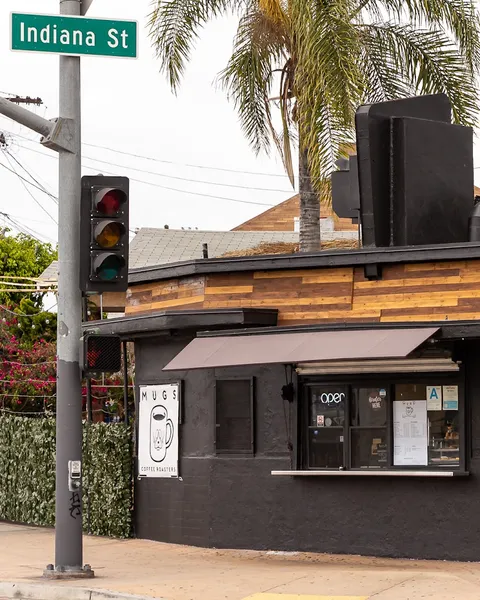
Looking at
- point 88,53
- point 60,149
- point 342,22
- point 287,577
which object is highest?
point 342,22

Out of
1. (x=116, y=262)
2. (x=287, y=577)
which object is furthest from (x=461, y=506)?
(x=116, y=262)

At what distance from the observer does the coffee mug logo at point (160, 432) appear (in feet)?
58.9

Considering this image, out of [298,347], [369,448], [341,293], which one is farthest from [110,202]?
[369,448]

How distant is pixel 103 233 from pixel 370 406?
178 inches

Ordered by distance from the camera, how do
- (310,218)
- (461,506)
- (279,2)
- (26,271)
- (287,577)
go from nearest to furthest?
(287,577), (461,506), (279,2), (310,218), (26,271)

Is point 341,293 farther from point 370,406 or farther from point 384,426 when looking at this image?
point 384,426

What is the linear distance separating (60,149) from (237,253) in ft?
61.4

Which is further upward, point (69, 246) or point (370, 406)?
point (69, 246)

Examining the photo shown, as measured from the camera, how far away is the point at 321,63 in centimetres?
2148

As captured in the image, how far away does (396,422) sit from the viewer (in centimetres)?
1591

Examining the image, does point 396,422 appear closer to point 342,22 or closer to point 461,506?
point 461,506

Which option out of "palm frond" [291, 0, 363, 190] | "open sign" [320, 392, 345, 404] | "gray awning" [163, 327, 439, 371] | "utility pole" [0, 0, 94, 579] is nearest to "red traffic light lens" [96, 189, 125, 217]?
"utility pole" [0, 0, 94, 579]

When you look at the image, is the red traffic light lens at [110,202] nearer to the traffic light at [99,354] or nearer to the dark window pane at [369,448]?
the traffic light at [99,354]

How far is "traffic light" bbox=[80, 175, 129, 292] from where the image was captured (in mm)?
13922
